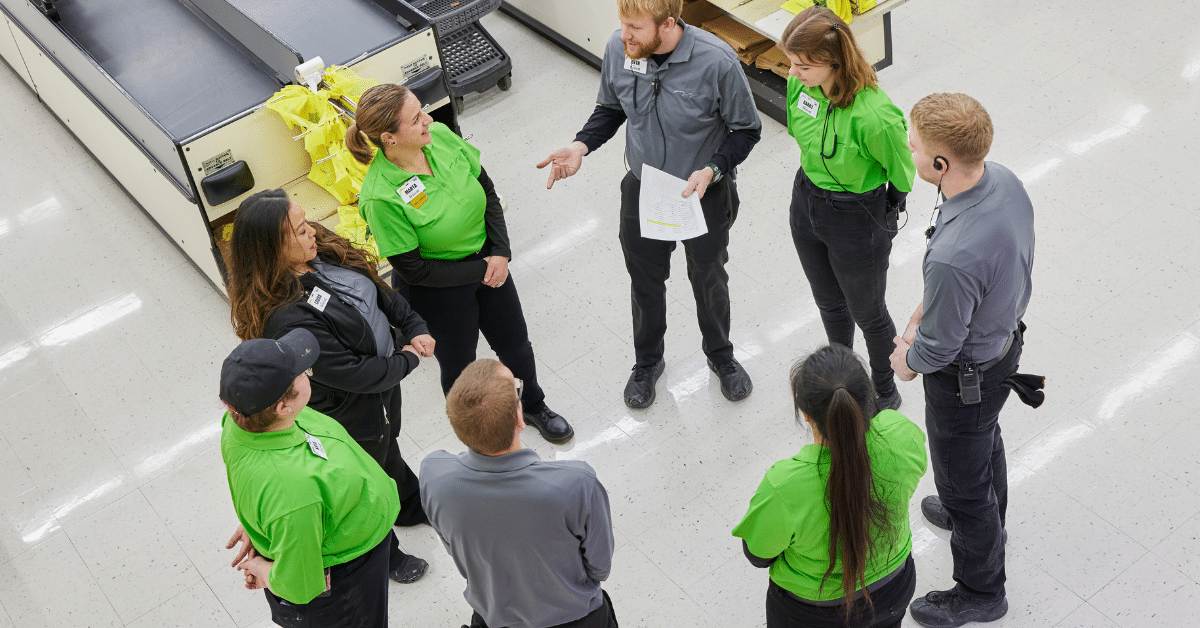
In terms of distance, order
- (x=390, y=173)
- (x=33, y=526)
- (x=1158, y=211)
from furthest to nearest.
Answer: (x=1158, y=211) → (x=33, y=526) → (x=390, y=173)

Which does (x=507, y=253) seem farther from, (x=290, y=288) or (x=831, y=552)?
(x=831, y=552)

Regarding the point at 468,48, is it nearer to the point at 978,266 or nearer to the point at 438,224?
the point at 438,224

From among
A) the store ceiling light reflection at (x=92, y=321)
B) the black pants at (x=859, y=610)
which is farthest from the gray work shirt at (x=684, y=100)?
the store ceiling light reflection at (x=92, y=321)

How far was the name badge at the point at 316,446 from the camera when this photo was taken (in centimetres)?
254

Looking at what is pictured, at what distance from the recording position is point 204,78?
4824mm

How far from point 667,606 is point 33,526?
2.44m

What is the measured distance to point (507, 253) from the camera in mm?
3604

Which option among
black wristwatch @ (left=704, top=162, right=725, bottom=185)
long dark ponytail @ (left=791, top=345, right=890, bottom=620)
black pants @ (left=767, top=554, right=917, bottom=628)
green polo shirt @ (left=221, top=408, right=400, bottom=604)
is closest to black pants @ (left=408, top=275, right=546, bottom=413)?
black wristwatch @ (left=704, top=162, right=725, bottom=185)

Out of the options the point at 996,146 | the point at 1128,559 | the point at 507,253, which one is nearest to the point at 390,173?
the point at 507,253

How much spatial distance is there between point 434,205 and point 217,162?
1395 millimetres

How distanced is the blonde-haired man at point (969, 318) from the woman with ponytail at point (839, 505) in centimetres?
43

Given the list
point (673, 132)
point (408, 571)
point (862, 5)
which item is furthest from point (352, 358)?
point (862, 5)

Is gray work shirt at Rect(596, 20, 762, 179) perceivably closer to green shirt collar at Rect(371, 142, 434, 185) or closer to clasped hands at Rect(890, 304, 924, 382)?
green shirt collar at Rect(371, 142, 434, 185)

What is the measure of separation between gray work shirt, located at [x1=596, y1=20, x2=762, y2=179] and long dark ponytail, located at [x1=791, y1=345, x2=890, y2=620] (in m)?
1.47
